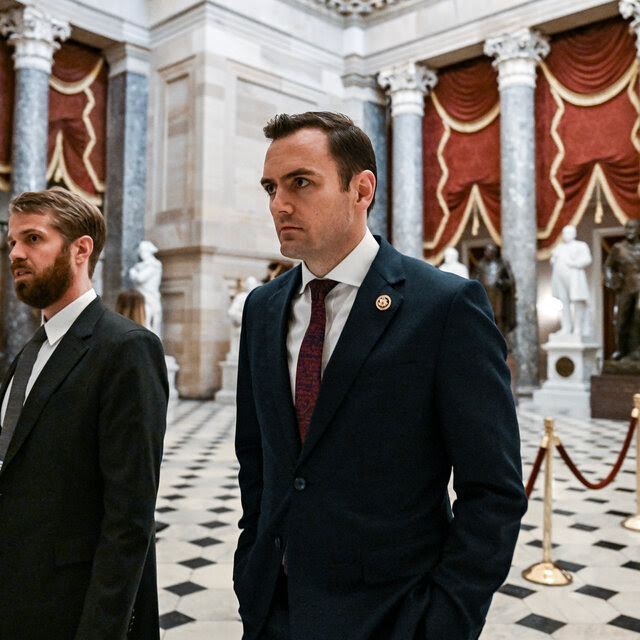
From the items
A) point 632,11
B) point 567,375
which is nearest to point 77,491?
point 567,375

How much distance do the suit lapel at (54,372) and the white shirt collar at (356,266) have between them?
0.57m

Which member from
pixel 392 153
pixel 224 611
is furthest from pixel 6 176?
pixel 224 611

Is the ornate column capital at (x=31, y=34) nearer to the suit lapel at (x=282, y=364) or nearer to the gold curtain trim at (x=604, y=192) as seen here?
the gold curtain trim at (x=604, y=192)

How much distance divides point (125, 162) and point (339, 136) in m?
14.4

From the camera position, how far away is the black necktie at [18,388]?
1579mm

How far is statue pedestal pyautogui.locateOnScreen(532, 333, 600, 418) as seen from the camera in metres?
12.6

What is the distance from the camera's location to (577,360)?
1284 centimetres

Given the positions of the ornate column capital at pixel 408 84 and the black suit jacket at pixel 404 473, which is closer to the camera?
the black suit jacket at pixel 404 473

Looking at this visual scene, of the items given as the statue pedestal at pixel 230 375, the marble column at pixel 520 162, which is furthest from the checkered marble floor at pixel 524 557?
the marble column at pixel 520 162

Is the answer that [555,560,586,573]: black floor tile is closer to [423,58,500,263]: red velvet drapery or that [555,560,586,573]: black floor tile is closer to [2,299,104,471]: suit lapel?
[2,299,104,471]: suit lapel

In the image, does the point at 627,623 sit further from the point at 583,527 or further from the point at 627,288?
the point at 627,288

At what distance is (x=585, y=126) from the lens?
14.3m

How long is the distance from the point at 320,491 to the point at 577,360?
12.4m

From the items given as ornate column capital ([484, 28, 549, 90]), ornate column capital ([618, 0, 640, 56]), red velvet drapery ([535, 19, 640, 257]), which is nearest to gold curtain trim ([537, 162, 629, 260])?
red velvet drapery ([535, 19, 640, 257])
